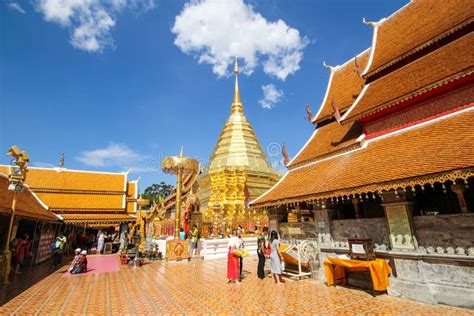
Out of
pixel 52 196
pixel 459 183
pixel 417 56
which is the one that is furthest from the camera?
pixel 52 196

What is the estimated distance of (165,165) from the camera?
15.4 m

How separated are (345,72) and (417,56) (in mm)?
5001

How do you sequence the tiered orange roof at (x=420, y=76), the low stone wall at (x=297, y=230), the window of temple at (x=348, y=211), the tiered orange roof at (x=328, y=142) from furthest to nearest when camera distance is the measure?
1. the window of temple at (x=348, y=211)
2. the tiered orange roof at (x=328, y=142)
3. the low stone wall at (x=297, y=230)
4. the tiered orange roof at (x=420, y=76)

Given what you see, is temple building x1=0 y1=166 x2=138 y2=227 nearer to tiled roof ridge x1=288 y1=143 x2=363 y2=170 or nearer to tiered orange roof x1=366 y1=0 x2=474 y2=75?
tiled roof ridge x1=288 y1=143 x2=363 y2=170

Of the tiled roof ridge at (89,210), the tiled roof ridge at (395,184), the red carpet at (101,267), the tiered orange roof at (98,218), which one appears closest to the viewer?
the tiled roof ridge at (395,184)

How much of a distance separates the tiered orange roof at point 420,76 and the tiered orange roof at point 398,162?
931 mm

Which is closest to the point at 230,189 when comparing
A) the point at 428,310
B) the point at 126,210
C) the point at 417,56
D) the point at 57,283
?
the point at 126,210

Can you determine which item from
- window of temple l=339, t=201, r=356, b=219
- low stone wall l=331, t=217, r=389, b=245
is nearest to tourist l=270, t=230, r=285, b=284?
low stone wall l=331, t=217, r=389, b=245

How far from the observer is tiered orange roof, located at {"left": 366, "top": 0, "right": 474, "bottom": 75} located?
805 cm

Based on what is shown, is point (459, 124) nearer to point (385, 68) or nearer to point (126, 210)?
point (385, 68)

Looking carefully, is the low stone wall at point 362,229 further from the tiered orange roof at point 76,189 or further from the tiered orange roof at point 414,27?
the tiered orange roof at point 76,189

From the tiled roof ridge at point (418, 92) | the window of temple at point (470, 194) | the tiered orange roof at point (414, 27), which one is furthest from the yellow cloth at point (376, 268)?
the tiered orange roof at point (414, 27)

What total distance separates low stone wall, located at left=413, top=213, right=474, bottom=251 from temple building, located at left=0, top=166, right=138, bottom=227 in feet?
66.6

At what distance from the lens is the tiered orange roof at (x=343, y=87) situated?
460 inches
